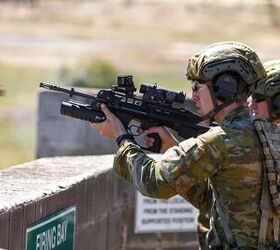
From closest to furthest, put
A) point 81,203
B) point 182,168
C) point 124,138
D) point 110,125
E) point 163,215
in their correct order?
point 182,168 → point 124,138 → point 110,125 → point 81,203 → point 163,215

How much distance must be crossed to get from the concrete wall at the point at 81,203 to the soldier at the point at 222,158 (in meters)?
1.10

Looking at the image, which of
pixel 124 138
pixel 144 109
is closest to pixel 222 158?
pixel 124 138

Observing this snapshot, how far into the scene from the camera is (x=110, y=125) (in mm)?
5113

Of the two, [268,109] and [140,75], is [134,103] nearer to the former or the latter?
[268,109]

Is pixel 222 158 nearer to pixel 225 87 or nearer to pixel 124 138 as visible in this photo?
pixel 225 87

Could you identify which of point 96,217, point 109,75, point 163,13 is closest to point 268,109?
point 96,217

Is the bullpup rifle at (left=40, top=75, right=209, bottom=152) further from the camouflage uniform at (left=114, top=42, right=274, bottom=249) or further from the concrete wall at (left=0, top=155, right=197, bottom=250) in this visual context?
the concrete wall at (left=0, top=155, right=197, bottom=250)

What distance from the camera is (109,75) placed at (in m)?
30.3

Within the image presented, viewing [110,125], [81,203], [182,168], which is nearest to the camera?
[182,168]

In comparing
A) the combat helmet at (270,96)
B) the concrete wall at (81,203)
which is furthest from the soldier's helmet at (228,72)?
the concrete wall at (81,203)

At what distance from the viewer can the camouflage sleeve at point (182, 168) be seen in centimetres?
455

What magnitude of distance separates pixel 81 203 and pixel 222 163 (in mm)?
2472

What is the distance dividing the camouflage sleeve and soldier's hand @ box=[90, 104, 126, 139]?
1.27ft

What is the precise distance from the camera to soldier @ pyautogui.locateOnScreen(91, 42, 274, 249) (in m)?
4.57
